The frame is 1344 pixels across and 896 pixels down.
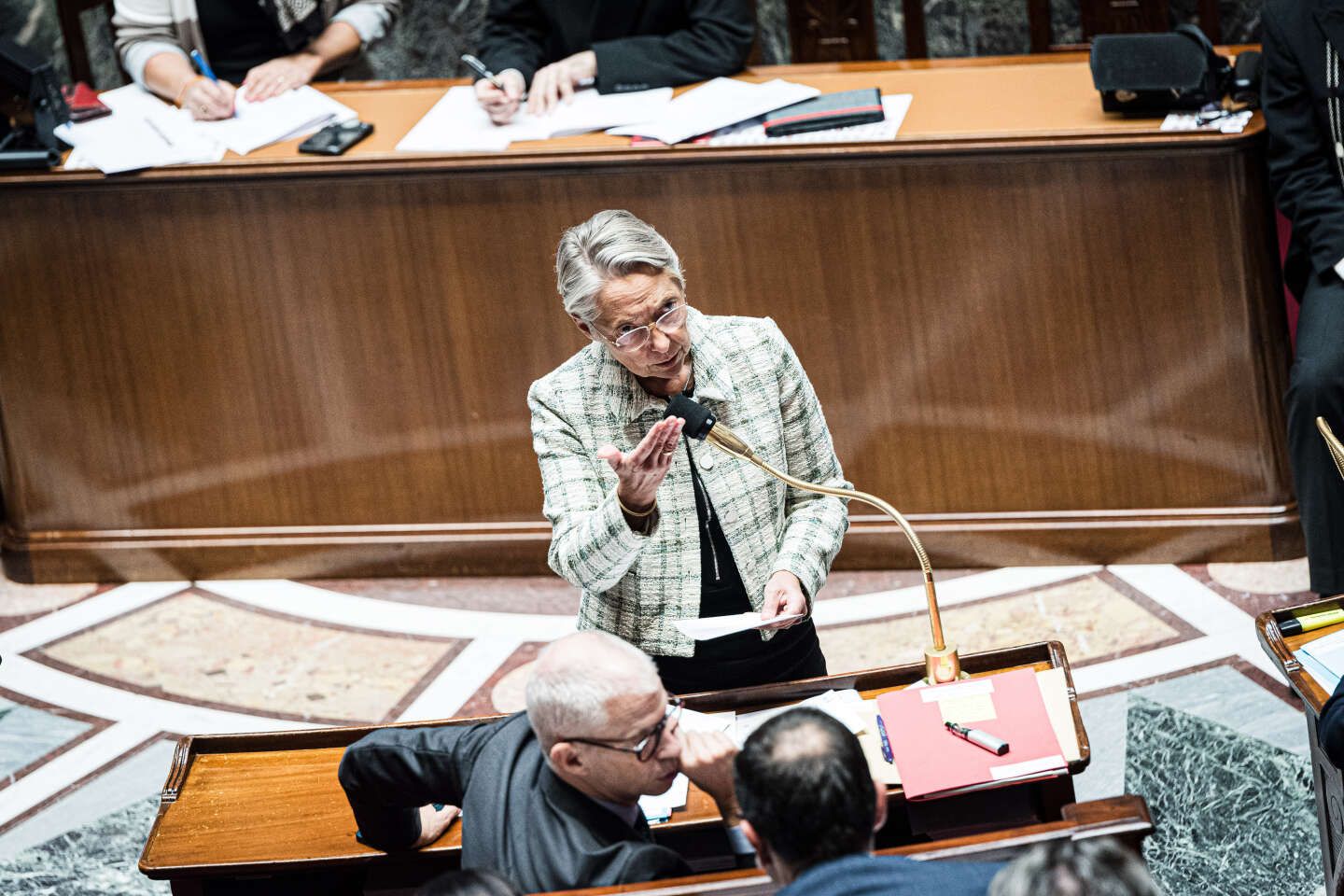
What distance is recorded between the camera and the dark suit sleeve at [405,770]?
240cm

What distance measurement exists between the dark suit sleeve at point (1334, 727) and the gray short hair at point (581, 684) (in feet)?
3.03

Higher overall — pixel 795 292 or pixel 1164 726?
pixel 795 292

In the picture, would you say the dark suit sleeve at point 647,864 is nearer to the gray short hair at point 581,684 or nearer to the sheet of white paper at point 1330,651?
the gray short hair at point 581,684

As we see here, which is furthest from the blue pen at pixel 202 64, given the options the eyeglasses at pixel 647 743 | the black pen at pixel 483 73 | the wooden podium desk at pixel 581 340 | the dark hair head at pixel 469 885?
the dark hair head at pixel 469 885

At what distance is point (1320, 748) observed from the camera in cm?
261

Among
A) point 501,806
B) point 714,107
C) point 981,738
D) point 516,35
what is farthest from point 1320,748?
point 516,35

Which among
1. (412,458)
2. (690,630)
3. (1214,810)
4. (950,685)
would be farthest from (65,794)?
(1214,810)

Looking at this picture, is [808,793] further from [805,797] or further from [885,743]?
[885,743]

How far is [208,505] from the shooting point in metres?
4.82

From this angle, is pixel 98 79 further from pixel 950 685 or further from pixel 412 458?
pixel 950 685

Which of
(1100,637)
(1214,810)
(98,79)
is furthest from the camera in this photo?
(98,79)

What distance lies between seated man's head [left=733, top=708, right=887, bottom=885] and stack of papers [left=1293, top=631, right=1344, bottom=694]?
0.91m

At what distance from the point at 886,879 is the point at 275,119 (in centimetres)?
338

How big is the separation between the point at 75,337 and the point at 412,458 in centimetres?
100
